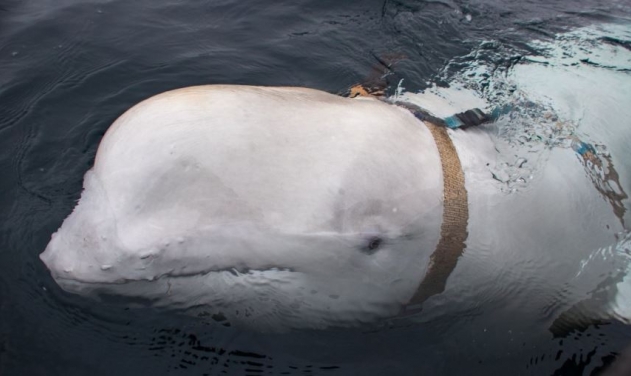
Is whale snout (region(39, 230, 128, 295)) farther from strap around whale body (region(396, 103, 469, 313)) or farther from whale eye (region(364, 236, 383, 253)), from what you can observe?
strap around whale body (region(396, 103, 469, 313))

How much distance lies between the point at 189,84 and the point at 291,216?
3650mm

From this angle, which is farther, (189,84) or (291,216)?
(189,84)

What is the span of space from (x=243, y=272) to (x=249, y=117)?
2.26 feet

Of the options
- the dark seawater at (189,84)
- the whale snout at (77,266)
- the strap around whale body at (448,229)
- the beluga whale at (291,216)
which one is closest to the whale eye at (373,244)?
the beluga whale at (291,216)

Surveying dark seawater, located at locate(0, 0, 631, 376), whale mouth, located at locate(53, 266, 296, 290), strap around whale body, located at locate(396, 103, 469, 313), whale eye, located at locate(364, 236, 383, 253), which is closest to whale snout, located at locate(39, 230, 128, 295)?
whale mouth, located at locate(53, 266, 296, 290)

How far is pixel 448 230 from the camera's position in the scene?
2.82 meters

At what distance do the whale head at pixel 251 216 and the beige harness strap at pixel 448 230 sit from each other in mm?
55

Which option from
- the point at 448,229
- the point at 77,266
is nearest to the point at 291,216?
the point at 448,229

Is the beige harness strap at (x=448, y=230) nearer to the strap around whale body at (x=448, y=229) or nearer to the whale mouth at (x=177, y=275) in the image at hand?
the strap around whale body at (x=448, y=229)

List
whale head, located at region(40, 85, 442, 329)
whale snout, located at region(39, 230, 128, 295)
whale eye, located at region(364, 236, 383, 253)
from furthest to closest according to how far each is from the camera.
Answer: whale eye, located at region(364, 236, 383, 253) < whale snout, located at region(39, 230, 128, 295) < whale head, located at region(40, 85, 442, 329)

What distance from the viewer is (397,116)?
296 cm

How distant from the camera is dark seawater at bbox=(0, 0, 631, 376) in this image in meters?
3.26

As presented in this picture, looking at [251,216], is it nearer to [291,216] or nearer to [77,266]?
[291,216]

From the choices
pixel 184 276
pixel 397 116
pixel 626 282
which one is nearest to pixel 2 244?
pixel 184 276
